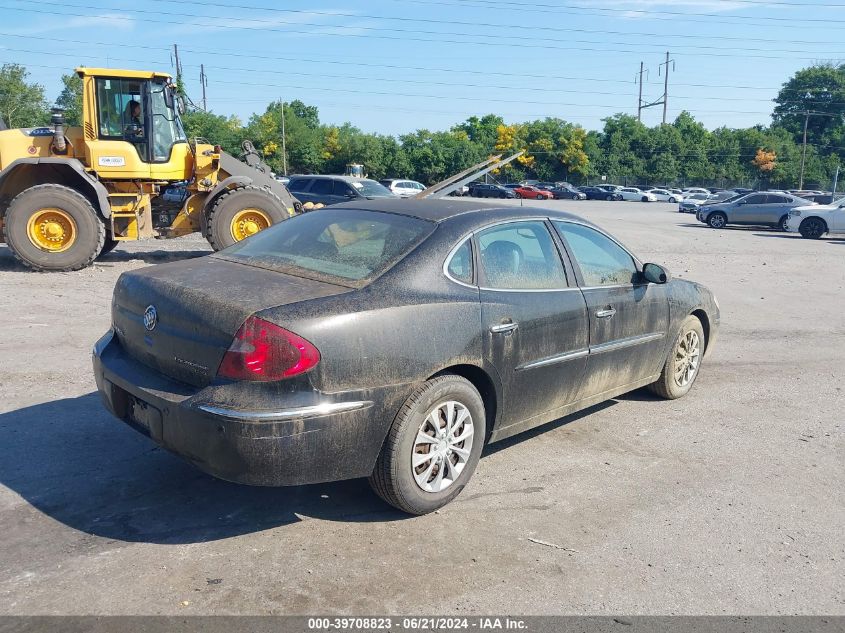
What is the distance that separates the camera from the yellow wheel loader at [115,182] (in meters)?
11.6

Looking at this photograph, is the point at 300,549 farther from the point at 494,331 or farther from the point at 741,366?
the point at 741,366

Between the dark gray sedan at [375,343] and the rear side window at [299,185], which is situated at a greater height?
the rear side window at [299,185]

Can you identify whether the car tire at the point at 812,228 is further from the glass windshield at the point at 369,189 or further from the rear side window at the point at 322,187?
the rear side window at the point at 322,187

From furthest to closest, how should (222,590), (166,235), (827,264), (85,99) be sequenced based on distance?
(827,264), (166,235), (85,99), (222,590)

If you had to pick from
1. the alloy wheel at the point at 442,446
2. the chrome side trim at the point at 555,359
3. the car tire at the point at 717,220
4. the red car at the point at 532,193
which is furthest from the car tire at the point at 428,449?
the red car at the point at 532,193

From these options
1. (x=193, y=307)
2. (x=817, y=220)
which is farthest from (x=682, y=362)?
(x=817, y=220)

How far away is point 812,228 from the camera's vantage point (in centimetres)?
2500

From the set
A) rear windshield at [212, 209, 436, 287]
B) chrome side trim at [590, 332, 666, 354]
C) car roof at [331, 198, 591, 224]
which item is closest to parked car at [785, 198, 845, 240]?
chrome side trim at [590, 332, 666, 354]

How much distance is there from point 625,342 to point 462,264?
161 cm

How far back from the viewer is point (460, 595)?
3.19m

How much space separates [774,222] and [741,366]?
23.8 meters

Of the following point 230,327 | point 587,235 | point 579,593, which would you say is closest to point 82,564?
point 230,327

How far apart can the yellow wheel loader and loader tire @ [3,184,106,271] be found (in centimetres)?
2

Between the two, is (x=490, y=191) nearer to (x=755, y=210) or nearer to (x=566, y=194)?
(x=566, y=194)
